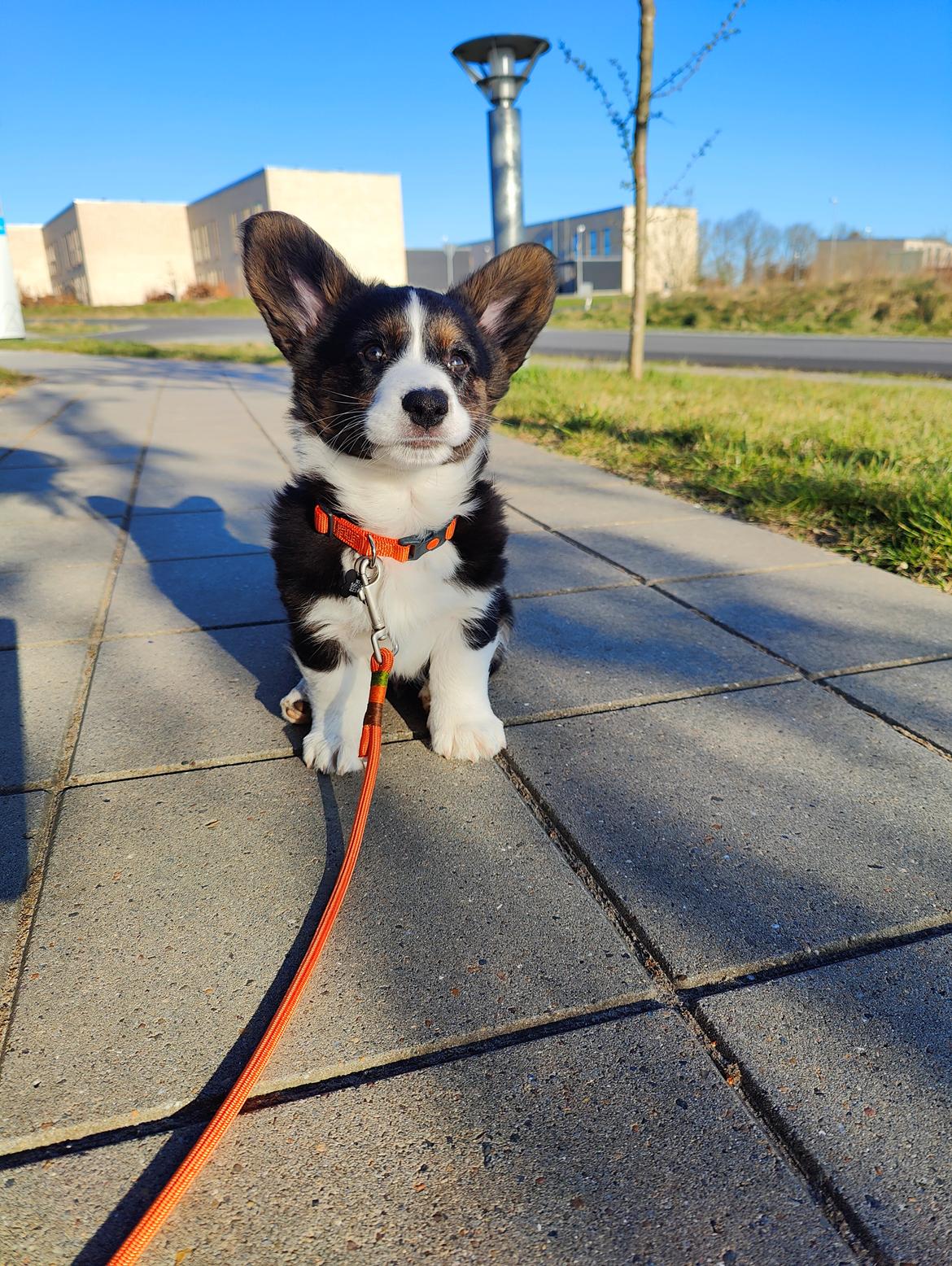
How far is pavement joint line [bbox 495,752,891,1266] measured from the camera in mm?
1254

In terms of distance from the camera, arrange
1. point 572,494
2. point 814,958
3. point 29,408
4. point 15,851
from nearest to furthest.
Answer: point 814,958 → point 15,851 → point 572,494 → point 29,408

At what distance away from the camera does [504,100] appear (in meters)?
10.8

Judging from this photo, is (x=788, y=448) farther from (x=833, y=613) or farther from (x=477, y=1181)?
(x=477, y=1181)

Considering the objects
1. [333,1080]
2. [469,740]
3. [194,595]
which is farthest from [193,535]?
[333,1080]

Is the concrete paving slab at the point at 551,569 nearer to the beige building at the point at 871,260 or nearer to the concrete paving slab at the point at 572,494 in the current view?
the concrete paving slab at the point at 572,494

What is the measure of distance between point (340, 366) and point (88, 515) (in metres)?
3.60

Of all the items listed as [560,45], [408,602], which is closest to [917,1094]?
[408,602]

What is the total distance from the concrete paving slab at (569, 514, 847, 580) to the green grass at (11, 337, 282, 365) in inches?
548

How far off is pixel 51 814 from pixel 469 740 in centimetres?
112

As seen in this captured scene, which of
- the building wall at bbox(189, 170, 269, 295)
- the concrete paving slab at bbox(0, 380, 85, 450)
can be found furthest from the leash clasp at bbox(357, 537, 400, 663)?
the building wall at bbox(189, 170, 269, 295)

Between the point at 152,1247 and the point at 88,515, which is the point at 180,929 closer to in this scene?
the point at 152,1247

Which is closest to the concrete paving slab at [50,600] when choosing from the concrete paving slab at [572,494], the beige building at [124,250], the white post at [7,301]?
the concrete paving slab at [572,494]

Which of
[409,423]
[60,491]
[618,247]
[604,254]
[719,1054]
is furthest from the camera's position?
[604,254]

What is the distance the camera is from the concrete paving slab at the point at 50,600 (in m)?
3.57
